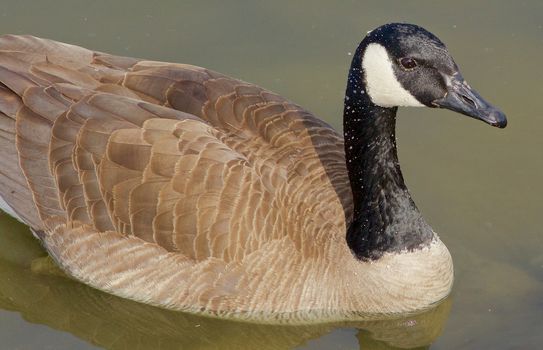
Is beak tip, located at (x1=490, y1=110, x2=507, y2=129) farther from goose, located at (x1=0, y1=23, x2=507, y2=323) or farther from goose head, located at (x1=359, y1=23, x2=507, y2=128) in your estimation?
goose, located at (x1=0, y1=23, x2=507, y2=323)

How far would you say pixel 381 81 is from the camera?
578 cm

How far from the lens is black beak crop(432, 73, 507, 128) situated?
5.62 meters

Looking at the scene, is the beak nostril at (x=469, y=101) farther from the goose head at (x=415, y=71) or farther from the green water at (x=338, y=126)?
the green water at (x=338, y=126)

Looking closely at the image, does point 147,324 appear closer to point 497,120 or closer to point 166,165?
point 166,165

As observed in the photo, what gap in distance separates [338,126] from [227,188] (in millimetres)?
2300

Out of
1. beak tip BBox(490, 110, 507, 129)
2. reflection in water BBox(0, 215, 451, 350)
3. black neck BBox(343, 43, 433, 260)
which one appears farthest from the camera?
reflection in water BBox(0, 215, 451, 350)

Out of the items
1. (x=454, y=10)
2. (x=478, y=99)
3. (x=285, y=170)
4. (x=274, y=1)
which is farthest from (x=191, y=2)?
(x=478, y=99)

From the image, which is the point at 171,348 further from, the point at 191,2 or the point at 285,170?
the point at 191,2

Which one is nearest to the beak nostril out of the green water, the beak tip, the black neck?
the beak tip

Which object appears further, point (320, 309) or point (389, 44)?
point (320, 309)

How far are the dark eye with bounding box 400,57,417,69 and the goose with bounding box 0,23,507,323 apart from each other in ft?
0.04

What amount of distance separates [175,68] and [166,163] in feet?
3.26

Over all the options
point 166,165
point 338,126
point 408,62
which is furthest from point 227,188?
point 338,126

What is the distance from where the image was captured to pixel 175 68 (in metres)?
6.87
